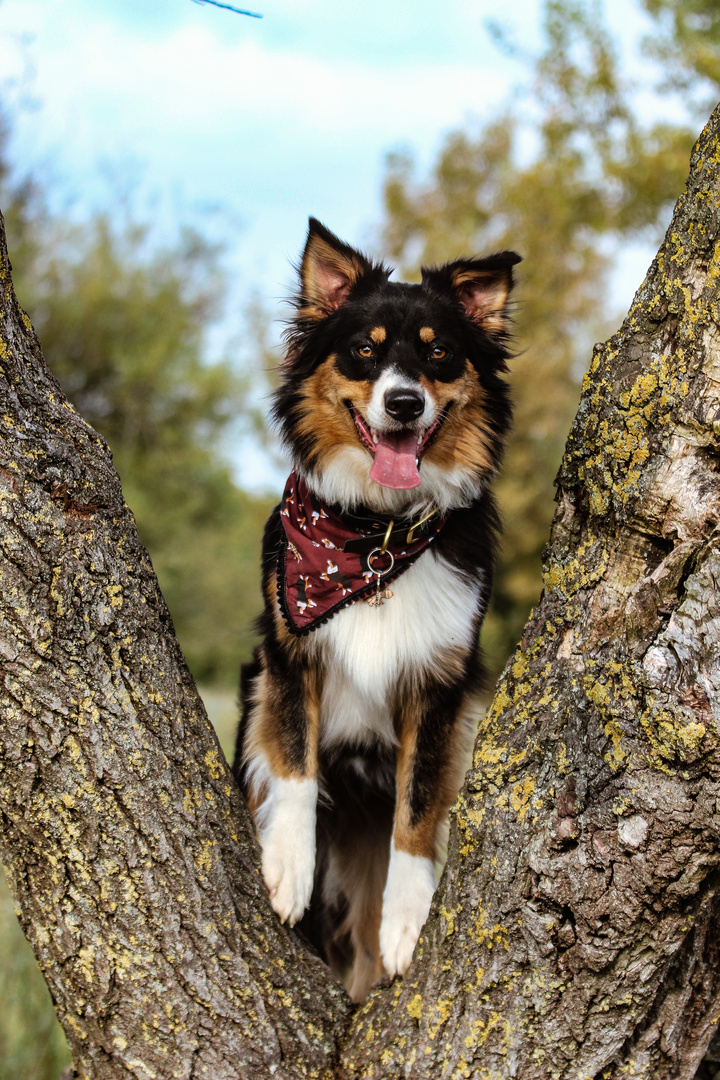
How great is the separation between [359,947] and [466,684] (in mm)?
1270

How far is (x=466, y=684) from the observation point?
10.0 feet

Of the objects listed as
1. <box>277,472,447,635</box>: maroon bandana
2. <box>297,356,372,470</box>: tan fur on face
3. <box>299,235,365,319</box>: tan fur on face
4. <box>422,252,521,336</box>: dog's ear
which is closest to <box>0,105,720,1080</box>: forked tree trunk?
<box>277,472,447,635</box>: maroon bandana

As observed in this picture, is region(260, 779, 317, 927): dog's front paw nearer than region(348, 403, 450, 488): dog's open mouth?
Yes

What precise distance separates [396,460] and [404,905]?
150cm

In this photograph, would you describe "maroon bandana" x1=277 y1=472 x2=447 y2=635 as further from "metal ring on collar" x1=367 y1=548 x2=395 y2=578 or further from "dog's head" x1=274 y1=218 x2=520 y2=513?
"dog's head" x1=274 y1=218 x2=520 y2=513

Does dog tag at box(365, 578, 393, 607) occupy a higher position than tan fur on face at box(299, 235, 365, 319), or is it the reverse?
tan fur on face at box(299, 235, 365, 319)

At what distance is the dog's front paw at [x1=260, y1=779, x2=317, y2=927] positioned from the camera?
247 cm

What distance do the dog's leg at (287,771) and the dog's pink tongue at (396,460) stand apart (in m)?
0.72

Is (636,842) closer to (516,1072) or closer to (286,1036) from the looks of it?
(516,1072)

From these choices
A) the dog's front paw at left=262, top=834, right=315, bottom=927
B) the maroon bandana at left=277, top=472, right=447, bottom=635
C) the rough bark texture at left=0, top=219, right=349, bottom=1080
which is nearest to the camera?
the rough bark texture at left=0, top=219, right=349, bottom=1080

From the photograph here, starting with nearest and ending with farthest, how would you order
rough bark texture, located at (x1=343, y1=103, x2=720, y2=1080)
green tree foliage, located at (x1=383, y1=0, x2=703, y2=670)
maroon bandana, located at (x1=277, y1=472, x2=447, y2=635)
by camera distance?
rough bark texture, located at (x1=343, y1=103, x2=720, y2=1080)
maroon bandana, located at (x1=277, y1=472, x2=447, y2=635)
green tree foliage, located at (x1=383, y1=0, x2=703, y2=670)

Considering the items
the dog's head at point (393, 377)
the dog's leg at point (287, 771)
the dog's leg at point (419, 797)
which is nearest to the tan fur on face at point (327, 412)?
the dog's head at point (393, 377)

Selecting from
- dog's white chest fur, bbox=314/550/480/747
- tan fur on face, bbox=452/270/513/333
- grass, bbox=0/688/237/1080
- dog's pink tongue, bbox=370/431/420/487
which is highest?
tan fur on face, bbox=452/270/513/333

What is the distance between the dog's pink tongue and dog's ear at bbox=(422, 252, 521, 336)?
676 mm
